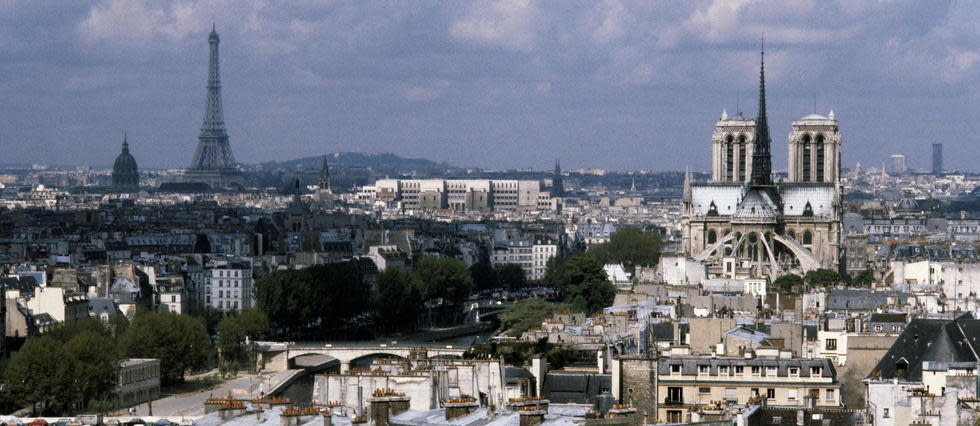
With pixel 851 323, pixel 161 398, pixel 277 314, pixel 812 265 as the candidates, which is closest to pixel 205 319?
pixel 277 314

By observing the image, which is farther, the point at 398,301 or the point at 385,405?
the point at 398,301

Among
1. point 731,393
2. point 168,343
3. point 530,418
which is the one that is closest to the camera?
point 530,418

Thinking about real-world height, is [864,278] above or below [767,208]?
below

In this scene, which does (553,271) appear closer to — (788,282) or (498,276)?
(498,276)

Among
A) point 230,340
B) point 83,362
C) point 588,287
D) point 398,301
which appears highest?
point 588,287

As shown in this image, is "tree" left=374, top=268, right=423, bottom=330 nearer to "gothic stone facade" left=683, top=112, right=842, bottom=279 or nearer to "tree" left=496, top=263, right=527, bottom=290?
"gothic stone facade" left=683, top=112, right=842, bottom=279

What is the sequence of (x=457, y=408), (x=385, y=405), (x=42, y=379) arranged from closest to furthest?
(x=457, y=408), (x=385, y=405), (x=42, y=379)

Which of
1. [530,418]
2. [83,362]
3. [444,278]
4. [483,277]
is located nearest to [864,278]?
[444,278]

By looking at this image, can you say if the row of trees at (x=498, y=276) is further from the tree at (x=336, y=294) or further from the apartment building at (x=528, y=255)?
the tree at (x=336, y=294)
